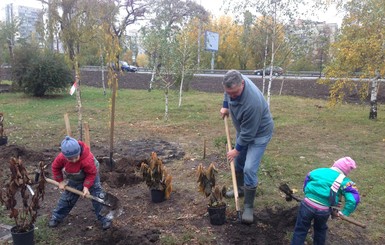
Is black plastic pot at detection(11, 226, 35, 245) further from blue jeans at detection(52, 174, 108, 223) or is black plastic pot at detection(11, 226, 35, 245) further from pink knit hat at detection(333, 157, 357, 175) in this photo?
pink knit hat at detection(333, 157, 357, 175)

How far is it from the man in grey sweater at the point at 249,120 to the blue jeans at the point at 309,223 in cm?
72

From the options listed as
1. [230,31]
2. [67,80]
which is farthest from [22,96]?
[230,31]

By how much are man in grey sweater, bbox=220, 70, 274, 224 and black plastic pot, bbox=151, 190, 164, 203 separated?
119 cm

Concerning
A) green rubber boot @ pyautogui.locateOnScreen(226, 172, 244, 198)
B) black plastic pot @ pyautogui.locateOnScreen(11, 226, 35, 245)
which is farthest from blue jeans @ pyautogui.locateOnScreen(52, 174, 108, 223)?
green rubber boot @ pyautogui.locateOnScreen(226, 172, 244, 198)

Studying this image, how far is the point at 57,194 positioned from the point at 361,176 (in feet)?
16.2

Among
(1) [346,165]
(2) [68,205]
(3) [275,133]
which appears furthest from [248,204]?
(3) [275,133]

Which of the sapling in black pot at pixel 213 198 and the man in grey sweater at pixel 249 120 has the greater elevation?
the man in grey sweater at pixel 249 120

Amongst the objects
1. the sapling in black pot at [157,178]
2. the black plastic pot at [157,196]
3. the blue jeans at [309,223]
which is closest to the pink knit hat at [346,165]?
the blue jeans at [309,223]

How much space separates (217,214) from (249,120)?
114 centimetres

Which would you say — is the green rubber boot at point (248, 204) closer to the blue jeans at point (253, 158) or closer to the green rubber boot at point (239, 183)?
the blue jeans at point (253, 158)

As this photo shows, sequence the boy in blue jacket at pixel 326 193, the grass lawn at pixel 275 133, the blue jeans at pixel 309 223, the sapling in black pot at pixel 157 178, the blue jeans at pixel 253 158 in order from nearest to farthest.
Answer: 1. the boy in blue jacket at pixel 326 193
2. the blue jeans at pixel 309 223
3. the blue jeans at pixel 253 158
4. the sapling in black pot at pixel 157 178
5. the grass lawn at pixel 275 133

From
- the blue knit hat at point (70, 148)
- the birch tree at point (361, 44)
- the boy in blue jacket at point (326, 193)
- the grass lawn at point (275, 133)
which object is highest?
the birch tree at point (361, 44)

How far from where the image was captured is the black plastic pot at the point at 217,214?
4195 mm

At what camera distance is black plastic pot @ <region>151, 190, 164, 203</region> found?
16.2 feet
